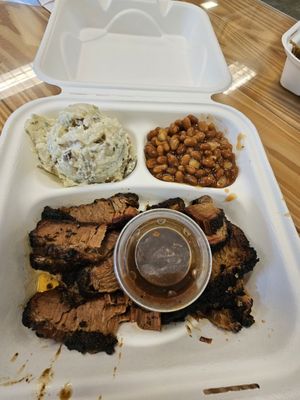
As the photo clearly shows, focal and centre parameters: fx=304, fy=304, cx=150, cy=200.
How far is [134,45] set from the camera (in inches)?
66.9

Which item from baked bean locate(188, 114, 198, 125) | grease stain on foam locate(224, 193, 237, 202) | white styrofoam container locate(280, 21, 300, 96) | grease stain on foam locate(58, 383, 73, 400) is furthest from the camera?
white styrofoam container locate(280, 21, 300, 96)

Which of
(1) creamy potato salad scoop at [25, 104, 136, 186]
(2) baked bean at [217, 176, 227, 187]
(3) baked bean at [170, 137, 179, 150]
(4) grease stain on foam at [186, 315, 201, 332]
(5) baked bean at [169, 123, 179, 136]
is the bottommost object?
(4) grease stain on foam at [186, 315, 201, 332]

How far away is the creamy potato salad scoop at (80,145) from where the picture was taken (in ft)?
3.43

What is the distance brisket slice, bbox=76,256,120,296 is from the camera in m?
0.91

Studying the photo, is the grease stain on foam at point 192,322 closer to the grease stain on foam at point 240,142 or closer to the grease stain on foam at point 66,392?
the grease stain on foam at point 66,392

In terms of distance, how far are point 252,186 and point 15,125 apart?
0.89 meters

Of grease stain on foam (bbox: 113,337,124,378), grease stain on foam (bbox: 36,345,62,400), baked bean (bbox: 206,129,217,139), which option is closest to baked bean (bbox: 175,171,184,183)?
baked bean (bbox: 206,129,217,139)

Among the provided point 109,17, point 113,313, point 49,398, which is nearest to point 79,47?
point 109,17

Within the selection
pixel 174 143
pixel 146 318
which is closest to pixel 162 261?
pixel 146 318

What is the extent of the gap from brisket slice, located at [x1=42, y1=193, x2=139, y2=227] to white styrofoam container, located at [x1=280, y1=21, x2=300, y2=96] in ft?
3.15

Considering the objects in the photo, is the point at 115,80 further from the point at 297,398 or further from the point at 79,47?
the point at 297,398

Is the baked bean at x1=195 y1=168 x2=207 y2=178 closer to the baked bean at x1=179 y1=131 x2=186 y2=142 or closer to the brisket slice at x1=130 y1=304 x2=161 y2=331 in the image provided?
the baked bean at x1=179 y1=131 x2=186 y2=142

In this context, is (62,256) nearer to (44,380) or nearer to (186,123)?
(44,380)

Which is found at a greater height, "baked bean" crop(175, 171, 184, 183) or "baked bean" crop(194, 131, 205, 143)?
"baked bean" crop(194, 131, 205, 143)
